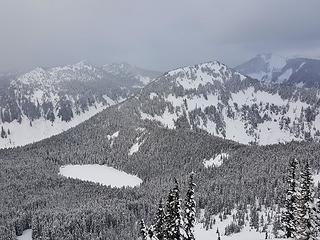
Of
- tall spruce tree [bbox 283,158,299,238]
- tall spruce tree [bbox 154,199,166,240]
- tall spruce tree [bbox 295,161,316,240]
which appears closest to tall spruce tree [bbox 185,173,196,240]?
tall spruce tree [bbox 154,199,166,240]

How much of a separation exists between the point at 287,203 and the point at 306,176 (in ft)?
89.4

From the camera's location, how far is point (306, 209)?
2633 inches

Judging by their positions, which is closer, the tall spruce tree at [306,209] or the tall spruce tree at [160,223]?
the tall spruce tree at [160,223]

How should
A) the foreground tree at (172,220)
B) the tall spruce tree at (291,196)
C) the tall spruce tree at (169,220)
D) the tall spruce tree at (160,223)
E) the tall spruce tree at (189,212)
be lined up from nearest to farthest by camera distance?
the foreground tree at (172,220) → the tall spruce tree at (169,220) → the tall spruce tree at (160,223) → the tall spruce tree at (189,212) → the tall spruce tree at (291,196)

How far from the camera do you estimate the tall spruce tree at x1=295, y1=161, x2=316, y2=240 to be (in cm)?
6662

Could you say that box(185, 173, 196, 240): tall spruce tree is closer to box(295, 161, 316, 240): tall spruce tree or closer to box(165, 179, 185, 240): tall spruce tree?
box(165, 179, 185, 240): tall spruce tree

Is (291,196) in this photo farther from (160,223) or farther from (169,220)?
(169,220)

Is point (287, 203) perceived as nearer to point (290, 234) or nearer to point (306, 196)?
point (290, 234)

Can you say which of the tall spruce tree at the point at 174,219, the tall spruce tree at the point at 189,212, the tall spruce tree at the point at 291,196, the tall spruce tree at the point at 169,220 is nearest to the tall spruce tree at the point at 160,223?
the tall spruce tree at the point at 169,220

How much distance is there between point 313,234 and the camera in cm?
6706

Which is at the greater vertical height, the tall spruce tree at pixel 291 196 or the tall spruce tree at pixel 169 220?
the tall spruce tree at pixel 169 220

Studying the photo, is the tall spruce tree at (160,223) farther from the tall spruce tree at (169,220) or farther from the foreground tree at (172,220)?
the tall spruce tree at (169,220)

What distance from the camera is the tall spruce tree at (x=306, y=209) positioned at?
66625 millimetres

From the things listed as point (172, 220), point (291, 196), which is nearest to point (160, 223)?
point (172, 220)
